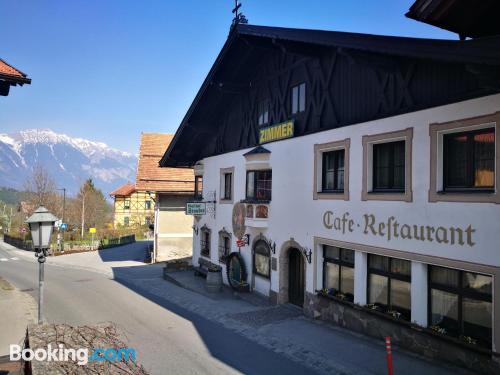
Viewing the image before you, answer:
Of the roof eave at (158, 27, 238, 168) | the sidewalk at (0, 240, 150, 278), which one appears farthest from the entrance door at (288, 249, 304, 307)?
the sidewalk at (0, 240, 150, 278)

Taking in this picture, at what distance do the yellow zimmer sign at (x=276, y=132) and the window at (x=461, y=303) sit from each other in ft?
23.6

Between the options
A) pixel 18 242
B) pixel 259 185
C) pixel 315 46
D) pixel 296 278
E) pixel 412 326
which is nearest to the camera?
pixel 412 326

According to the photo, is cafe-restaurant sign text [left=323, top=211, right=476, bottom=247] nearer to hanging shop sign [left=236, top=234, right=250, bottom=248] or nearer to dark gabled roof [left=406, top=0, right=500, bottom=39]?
dark gabled roof [left=406, top=0, right=500, bottom=39]

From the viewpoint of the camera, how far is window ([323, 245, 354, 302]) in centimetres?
1222

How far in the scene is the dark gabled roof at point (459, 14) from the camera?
7.91 meters

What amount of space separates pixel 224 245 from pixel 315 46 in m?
10.6

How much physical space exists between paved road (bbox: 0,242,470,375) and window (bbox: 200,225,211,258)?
255 centimetres

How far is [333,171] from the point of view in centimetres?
1324

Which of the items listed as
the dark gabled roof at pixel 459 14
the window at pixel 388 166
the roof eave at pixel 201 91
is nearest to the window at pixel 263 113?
the roof eave at pixel 201 91

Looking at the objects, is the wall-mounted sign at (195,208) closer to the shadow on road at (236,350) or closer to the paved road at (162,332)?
the paved road at (162,332)

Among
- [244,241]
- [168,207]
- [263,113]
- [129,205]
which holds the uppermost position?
[263,113]

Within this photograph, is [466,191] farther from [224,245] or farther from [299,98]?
[224,245]

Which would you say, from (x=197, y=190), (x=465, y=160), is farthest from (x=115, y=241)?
(x=465, y=160)

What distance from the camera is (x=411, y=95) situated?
10.2m
